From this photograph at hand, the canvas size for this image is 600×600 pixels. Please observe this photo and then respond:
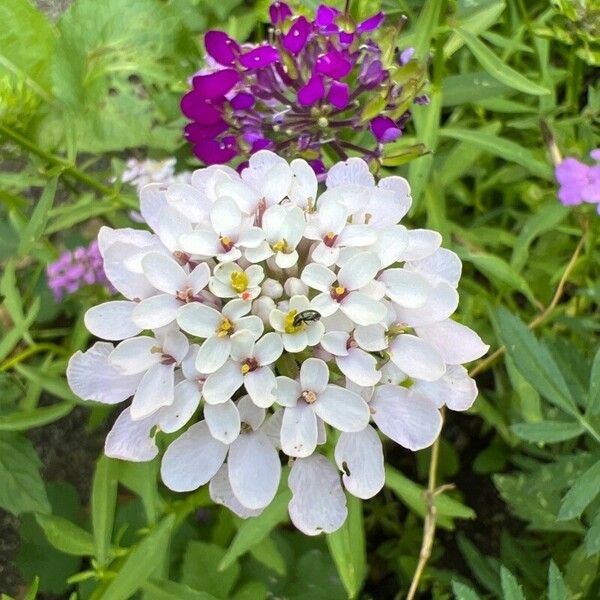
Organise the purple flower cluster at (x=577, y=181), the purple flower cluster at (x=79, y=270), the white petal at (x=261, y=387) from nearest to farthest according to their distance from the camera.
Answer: the white petal at (x=261, y=387) < the purple flower cluster at (x=577, y=181) < the purple flower cluster at (x=79, y=270)

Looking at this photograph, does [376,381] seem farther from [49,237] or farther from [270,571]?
[49,237]

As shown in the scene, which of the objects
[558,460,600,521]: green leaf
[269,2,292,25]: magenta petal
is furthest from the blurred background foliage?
[269,2,292,25]: magenta petal

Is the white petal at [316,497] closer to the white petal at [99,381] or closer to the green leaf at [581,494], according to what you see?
the white petal at [99,381]

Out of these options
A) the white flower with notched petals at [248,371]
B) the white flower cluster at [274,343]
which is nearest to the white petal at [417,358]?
the white flower cluster at [274,343]

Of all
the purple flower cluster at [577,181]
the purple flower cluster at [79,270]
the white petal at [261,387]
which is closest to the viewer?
the white petal at [261,387]

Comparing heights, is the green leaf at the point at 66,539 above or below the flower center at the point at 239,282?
below

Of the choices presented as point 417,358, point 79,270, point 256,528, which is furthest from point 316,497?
A: point 79,270
